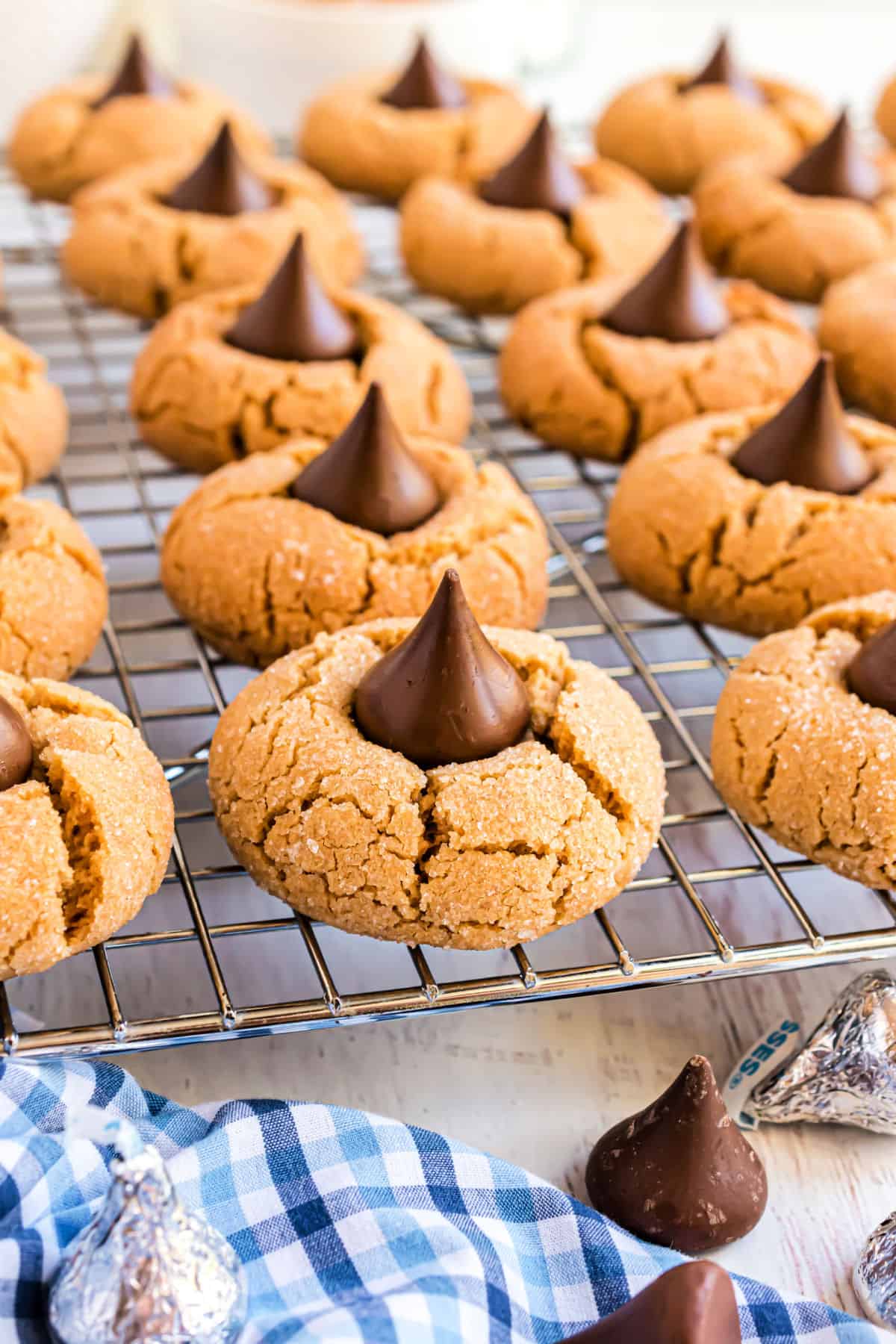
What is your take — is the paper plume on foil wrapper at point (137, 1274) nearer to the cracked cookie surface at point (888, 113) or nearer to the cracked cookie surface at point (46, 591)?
the cracked cookie surface at point (46, 591)

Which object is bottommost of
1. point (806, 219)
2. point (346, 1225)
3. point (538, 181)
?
point (346, 1225)

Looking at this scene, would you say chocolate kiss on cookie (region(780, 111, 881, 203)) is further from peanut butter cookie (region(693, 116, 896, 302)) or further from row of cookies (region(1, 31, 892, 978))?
row of cookies (region(1, 31, 892, 978))

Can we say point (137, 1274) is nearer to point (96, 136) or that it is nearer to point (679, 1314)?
point (679, 1314)

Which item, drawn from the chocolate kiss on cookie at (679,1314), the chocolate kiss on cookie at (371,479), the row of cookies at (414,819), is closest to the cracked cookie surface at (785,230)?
the chocolate kiss on cookie at (371,479)

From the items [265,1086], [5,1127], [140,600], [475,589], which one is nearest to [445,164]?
[140,600]

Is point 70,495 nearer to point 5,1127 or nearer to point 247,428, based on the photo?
point 247,428

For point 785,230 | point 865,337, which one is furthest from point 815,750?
point 785,230

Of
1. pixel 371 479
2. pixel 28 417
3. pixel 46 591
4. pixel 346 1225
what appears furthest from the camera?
pixel 28 417
